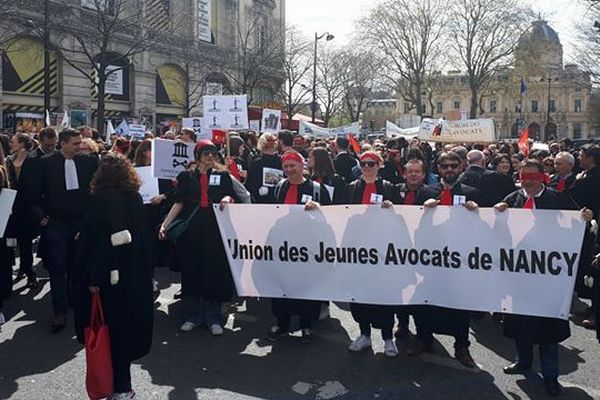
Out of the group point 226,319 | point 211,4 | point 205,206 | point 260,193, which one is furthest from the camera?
point 211,4

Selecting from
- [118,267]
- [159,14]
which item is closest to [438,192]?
[118,267]

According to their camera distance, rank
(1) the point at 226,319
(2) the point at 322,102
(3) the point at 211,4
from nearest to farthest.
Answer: (1) the point at 226,319 → (3) the point at 211,4 → (2) the point at 322,102

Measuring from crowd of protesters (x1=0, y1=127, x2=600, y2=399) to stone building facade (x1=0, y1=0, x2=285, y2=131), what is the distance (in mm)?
17895

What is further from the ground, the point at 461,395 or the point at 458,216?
the point at 458,216

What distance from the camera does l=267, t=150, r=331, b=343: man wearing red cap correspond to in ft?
19.5

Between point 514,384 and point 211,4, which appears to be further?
point 211,4

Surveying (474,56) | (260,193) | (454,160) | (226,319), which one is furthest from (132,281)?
(474,56)

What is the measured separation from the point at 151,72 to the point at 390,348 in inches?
1356

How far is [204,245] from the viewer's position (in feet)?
20.2

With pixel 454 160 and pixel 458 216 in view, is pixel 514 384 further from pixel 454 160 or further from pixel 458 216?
pixel 454 160

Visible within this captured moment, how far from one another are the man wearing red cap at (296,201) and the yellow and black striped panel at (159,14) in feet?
93.4

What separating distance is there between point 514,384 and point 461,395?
0.54m

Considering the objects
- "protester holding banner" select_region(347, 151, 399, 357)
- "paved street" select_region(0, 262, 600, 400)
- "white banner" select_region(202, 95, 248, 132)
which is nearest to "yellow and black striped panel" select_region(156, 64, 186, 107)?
"white banner" select_region(202, 95, 248, 132)

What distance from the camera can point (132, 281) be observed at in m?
4.32
